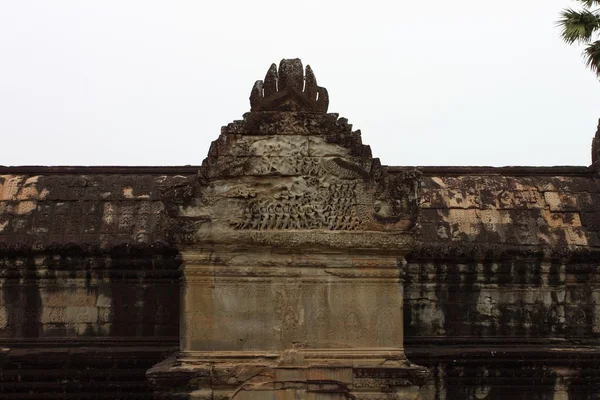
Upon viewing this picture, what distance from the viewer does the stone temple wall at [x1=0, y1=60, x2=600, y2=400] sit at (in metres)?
7.50

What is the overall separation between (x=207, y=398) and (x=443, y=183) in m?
4.22

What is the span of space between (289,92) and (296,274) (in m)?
1.74

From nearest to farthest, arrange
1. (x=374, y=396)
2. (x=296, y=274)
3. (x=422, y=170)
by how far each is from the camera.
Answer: (x=374, y=396) < (x=296, y=274) < (x=422, y=170)

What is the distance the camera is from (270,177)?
7672 mm

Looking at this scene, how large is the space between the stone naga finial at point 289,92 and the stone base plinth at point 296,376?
2339 mm

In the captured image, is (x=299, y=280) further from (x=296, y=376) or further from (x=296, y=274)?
(x=296, y=376)

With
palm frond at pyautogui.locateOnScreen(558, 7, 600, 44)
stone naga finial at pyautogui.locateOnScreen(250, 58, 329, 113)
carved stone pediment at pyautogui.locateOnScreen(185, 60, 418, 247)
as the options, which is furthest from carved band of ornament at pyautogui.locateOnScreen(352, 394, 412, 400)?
palm frond at pyautogui.locateOnScreen(558, 7, 600, 44)

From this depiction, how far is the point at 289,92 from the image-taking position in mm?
7738

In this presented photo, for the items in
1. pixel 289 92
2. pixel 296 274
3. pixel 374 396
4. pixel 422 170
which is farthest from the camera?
pixel 422 170

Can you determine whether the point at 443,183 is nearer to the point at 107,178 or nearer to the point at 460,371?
the point at 460,371

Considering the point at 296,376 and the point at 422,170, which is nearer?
the point at 296,376

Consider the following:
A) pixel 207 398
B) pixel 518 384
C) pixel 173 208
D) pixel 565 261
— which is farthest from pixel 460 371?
pixel 173 208

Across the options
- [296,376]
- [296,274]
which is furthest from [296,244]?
[296,376]

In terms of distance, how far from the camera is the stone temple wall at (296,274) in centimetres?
750
